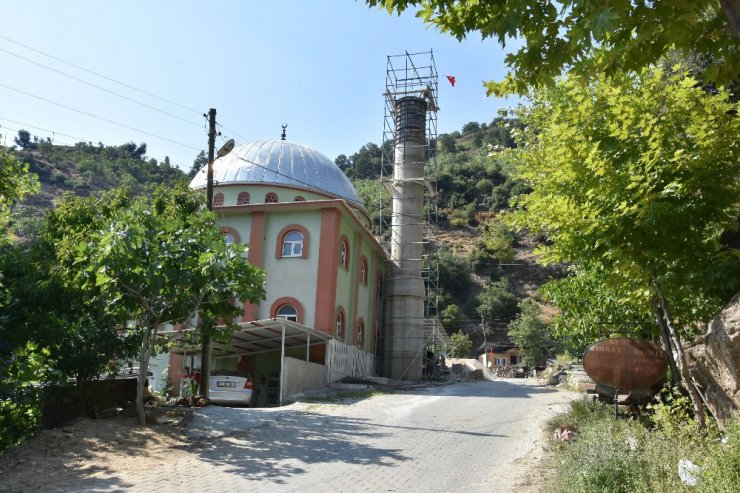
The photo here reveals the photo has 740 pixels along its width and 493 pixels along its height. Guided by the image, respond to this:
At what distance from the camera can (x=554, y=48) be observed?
4.89 meters

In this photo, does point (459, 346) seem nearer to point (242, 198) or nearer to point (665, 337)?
point (242, 198)

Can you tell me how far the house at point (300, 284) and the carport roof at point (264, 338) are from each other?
0.04 meters

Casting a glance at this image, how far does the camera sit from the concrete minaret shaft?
31.3 meters

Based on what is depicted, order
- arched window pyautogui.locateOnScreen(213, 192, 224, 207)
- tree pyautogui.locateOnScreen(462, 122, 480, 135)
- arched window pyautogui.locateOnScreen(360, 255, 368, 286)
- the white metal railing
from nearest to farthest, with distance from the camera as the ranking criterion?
1. the white metal railing
2. arched window pyautogui.locateOnScreen(360, 255, 368, 286)
3. arched window pyautogui.locateOnScreen(213, 192, 224, 207)
4. tree pyautogui.locateOnScreen(462, 122, 480, 135)

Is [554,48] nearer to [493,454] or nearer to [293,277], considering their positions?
[493,454]

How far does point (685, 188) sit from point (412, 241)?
25.7 meters

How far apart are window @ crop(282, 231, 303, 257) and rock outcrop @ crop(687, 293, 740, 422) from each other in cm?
1958

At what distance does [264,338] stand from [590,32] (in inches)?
710

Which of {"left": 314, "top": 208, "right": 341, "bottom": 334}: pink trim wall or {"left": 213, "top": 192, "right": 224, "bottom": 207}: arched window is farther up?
{"left": 213, "top": 192, "right": 224, "bottom": 207}: arched window

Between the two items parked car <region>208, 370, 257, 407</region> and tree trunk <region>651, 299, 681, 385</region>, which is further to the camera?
parked car <region>208, 370, 257, 407</region>

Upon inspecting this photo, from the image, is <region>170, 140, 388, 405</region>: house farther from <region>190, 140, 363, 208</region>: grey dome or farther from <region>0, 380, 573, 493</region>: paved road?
<region>0, 380, 573, 493</region>: paved road

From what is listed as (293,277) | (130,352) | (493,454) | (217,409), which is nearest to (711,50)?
(493,454)

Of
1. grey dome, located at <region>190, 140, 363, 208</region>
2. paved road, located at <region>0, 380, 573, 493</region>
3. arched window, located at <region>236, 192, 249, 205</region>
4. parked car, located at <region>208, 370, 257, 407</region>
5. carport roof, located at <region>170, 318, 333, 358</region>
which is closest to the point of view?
paved road, located at <region>0, 380, 573, 493</region>

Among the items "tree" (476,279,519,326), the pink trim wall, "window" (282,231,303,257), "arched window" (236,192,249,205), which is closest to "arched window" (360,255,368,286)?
the pink trim wall
